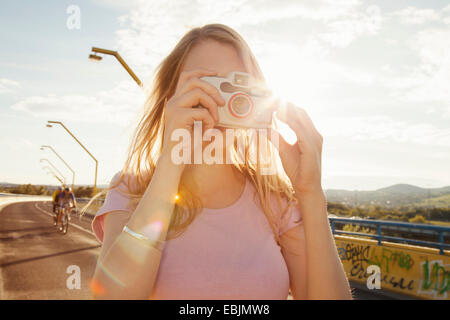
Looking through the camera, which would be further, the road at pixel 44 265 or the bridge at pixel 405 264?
the bridge at pixel 405 264

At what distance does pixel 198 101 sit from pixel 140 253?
1.89 feet

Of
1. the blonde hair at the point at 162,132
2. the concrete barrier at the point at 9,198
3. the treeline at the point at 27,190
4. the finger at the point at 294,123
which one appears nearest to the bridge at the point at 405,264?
the blonde hair at the point at 162,132

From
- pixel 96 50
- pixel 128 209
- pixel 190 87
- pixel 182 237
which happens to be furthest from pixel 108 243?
pixel 96 50

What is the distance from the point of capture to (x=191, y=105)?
4.14ft

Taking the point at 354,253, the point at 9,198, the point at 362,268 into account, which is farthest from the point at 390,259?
the point at 9,198

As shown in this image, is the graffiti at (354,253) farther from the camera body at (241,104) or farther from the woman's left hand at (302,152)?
the camera body at (241,104)

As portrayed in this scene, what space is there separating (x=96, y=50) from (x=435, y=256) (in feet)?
34.7

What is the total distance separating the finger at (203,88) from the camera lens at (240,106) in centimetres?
4

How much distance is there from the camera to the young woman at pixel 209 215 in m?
1.12

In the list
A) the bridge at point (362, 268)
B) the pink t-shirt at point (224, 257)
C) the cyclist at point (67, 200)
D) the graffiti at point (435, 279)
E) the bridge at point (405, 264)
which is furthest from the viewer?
the cyclist at point (67, 200)

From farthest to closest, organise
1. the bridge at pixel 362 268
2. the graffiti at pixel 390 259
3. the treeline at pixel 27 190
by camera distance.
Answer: the treeline at pixel 27 190 < the graffiti at pixel 390 259 < the bridge at pixel 362 268

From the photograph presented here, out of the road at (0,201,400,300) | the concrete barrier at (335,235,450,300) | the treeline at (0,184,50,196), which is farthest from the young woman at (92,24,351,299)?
the treeline at (0,184,50,196)

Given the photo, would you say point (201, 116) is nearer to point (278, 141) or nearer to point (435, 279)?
point (278, 141)
